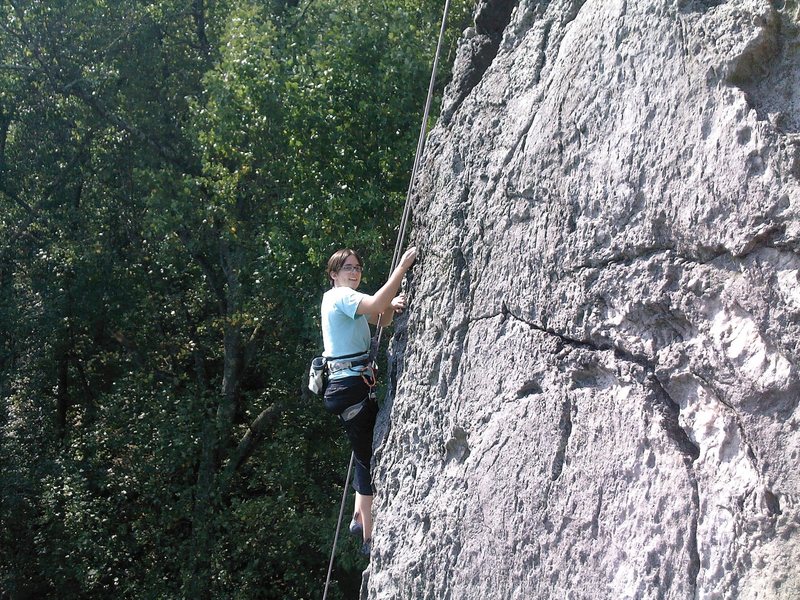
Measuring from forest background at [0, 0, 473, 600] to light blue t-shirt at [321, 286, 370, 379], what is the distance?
416 cm

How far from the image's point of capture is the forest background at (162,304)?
912cm

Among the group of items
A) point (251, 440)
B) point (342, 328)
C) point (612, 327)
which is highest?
point (251, 440)

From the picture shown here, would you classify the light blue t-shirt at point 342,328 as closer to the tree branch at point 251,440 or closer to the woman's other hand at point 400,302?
the woman's other hand at point 400,302

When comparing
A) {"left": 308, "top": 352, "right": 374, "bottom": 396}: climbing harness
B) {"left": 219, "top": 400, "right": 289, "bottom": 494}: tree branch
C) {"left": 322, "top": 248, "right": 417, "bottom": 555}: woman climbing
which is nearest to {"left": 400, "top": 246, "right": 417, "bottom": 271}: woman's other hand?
{"left": 322, "top": 248, "right": 417, "bottom": 555}: woman climbing

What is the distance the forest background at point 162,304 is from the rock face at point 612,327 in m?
4.69

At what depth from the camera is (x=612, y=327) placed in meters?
3.25

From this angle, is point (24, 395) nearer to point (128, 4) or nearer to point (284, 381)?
point (284, 381)

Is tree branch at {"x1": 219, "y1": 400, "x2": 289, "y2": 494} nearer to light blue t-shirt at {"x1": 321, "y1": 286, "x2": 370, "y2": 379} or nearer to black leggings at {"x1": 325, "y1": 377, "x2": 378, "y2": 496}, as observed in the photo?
black leggings at {"x1": 325, "y1": 377, "x2": 378, "y2": 496}

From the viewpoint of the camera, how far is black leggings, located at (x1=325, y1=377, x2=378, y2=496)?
443 cm

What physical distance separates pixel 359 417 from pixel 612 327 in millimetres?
1628

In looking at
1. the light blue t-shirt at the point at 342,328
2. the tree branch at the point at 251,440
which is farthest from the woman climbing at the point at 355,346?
the tree branch at the point at 251,440

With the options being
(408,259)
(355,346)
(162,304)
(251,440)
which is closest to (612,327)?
(408,259)

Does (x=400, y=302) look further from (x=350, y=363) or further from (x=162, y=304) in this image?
(x=162, y=304)

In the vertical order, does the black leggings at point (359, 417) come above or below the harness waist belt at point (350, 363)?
below
